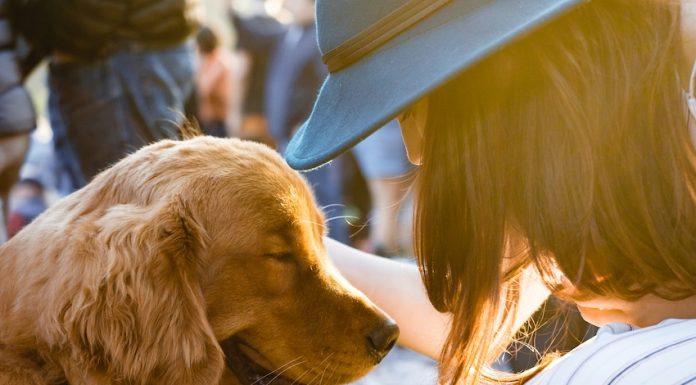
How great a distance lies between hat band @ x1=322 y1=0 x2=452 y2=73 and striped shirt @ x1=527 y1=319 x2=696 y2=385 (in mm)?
720

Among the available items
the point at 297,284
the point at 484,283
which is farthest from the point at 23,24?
the point at 484,283

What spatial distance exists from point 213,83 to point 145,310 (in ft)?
21.6

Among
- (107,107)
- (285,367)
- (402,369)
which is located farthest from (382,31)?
(402,369)

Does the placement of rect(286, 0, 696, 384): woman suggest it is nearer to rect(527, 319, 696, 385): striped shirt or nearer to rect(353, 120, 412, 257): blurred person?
rect(527, 319, 696, 385): striped shirt

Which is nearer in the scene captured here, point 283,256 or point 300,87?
point 283,256

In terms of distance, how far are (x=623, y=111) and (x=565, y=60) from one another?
0.49 ft

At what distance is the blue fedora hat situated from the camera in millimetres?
1479

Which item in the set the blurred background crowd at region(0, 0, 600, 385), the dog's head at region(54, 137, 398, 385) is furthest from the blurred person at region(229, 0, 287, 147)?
the dog's head at region(54, 137, 398, 385)

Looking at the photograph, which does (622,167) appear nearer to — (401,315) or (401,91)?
(401,91)

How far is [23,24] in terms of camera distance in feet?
14.6

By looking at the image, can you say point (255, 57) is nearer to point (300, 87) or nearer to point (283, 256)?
point (300, 87)

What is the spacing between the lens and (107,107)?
4.60 meters

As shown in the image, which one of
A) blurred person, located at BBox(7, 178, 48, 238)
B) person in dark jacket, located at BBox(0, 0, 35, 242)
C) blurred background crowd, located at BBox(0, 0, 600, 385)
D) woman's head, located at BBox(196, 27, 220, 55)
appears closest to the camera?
person in dark jacket, located at BBox(0, 0, 35, 242)

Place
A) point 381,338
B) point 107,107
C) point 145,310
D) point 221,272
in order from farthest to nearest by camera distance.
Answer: point 107,107 → point 381,338 → point 221,272 → point 145,310
